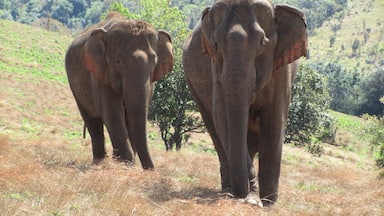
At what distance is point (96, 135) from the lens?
47.8 feet

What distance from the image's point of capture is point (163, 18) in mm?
33031

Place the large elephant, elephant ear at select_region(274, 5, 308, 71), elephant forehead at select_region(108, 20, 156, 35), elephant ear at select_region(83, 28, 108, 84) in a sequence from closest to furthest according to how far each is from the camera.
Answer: the large elephant
elephant ear at select_region(274, 5, 308, 71)
elephant forehead at select_region(108, 20, 156, 35)
elephant ear at select_region(83, 28, 108, 84)

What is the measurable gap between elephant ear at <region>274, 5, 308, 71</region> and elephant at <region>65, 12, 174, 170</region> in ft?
11.8

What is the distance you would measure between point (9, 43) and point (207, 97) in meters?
57.9

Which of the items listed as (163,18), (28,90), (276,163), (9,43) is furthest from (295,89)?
(9,43)

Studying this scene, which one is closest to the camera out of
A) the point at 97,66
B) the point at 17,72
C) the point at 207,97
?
the point at 207,97

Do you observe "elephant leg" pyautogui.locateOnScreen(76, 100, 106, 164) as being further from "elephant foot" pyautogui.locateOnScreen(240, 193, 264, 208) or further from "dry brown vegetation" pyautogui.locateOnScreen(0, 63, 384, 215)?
"elephant foot" pyautogui.locateOnScreen(240, 193, 264, 208)

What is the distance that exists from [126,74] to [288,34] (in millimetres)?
4042

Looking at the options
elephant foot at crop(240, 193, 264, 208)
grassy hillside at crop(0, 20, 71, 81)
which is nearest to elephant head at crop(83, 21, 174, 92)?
elephant foot at crop(240, 193, 264, 208)

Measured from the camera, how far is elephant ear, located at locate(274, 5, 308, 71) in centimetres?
882

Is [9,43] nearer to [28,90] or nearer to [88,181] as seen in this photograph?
[28,90]

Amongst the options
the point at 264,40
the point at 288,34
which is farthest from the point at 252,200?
the point at 288,34

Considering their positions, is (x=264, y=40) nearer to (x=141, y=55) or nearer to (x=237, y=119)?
(x=237, y=119)

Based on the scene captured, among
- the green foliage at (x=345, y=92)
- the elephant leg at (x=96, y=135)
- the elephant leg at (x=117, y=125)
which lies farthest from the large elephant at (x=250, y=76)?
the green foliage at (x=345, y=92)
